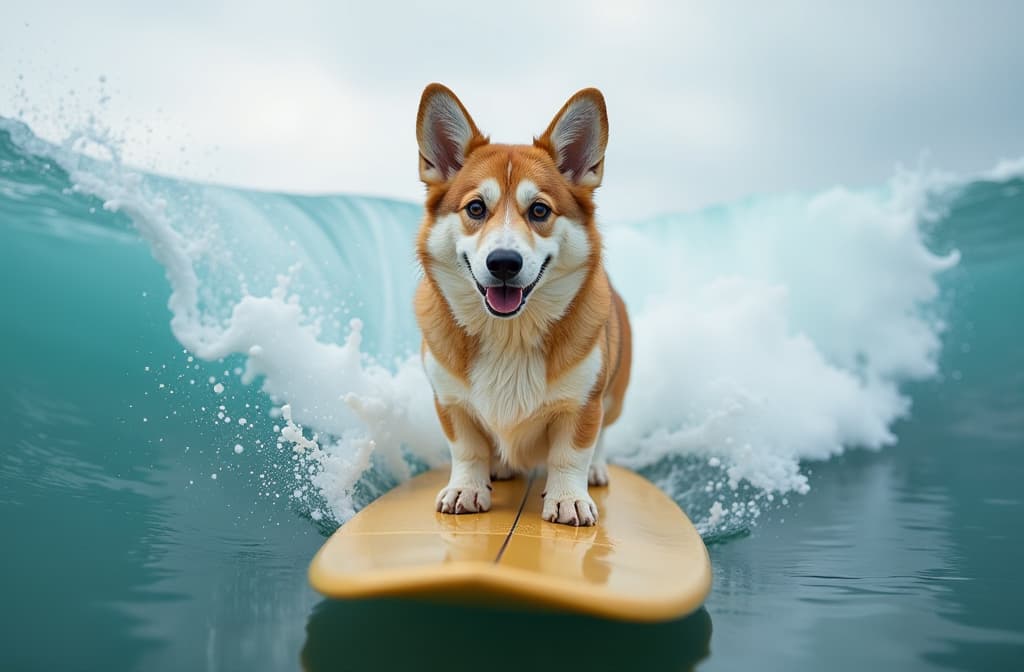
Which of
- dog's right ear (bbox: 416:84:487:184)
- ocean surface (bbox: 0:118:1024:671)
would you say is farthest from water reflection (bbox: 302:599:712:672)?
dog's right ear (bbox: 416:84:487:184)

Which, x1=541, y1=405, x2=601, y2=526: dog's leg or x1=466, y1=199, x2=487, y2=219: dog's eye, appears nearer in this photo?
x1=466, y1=199, x2=487, y2=219: dog's eye

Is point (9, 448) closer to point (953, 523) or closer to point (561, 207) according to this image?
point (561, 207)

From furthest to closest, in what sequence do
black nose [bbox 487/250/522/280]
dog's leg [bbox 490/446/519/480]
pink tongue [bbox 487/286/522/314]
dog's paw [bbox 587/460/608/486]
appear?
dog's paw [bbox 587/460/608/486] < dog's leg [bbox 490/446/519/480] < pink tongue [bbox 487/286/522/314] < black nose [bbox 487/250/522/280]

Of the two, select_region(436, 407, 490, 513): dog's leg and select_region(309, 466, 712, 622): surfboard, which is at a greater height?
select_region(436, 407, 490, 513): dog's leg

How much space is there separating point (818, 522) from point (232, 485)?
331 centimetres

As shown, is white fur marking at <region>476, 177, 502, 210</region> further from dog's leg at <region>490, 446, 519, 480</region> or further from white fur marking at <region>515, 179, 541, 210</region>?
dog's leg at <region>490, 446, 519, 480</region>

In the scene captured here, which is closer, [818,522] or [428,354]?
[428,354]

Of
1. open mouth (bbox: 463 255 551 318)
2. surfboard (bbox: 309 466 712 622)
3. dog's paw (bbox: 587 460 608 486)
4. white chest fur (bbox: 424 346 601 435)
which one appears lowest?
surfboard (bbox: 309 466 712 622)

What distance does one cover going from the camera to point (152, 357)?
424cm

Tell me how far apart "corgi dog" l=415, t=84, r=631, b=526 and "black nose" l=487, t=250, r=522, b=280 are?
0.17 meters

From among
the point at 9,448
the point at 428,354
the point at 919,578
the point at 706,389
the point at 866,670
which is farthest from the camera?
the point at 706,389

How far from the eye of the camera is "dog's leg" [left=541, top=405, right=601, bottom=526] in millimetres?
3059

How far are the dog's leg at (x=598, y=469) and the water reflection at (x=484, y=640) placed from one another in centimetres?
151

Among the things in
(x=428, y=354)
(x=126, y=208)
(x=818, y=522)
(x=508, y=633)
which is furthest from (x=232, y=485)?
(x=818, y=522)
